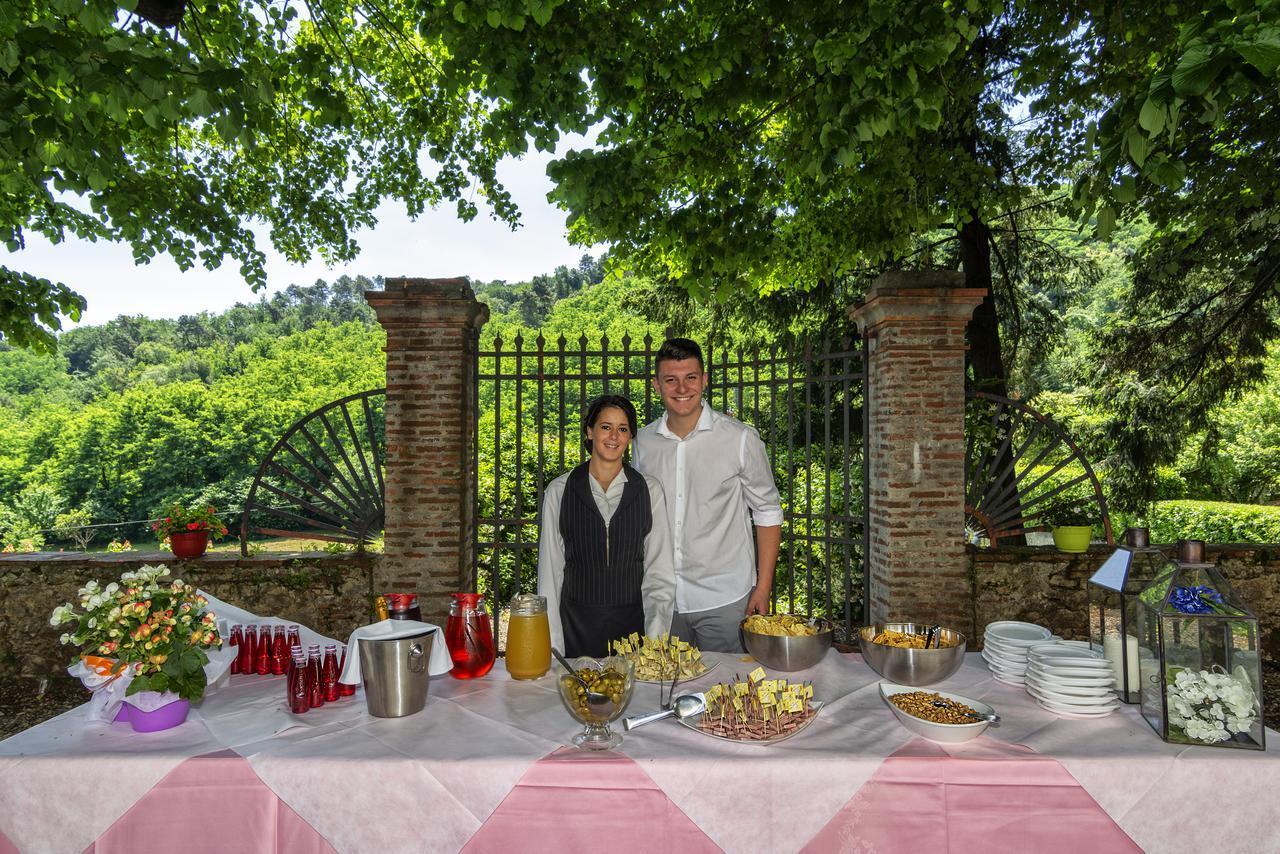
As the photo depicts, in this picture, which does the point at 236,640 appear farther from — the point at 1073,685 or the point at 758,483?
the point at 1073,685

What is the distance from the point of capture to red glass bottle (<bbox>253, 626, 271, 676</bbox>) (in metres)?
2.28

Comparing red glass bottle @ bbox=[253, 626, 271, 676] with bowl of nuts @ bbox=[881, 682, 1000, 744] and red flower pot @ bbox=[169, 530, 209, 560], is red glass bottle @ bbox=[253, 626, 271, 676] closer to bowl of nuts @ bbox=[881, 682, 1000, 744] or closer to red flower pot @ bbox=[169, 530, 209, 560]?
bowl of nuts @ bbox=[881, 682, 1000, 744]

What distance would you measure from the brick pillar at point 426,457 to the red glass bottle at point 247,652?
2.06m

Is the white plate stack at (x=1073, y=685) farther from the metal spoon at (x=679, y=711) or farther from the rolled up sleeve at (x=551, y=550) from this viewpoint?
the rolled up sleeve at (x=551, y=550)

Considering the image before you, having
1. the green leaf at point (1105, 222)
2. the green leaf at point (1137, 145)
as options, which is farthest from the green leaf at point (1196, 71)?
the green leaf at point (1105, 222)

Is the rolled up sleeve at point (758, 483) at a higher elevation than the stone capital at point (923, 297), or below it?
below

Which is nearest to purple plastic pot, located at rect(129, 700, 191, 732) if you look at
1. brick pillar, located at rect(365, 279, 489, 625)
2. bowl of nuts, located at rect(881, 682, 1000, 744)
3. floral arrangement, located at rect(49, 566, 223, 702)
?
floral arrangement, located at rect(49, 566, 223, 702)

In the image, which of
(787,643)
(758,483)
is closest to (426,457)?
Answer: (758,483)

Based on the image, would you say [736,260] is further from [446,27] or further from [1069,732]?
[1069,732]

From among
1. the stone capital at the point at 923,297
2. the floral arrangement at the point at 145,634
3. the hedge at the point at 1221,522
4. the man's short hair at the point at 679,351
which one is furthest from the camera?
the hedge at the point at 1221,522

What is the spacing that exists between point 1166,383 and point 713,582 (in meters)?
8.00

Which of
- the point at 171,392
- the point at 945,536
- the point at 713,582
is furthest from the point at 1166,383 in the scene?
the point at 171,392

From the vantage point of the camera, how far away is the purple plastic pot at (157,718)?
1817mm

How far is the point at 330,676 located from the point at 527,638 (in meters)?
0.56
